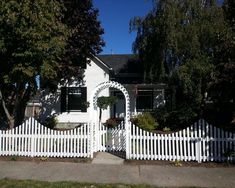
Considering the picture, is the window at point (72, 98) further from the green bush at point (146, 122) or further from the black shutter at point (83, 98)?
the green bush at point (146, 122)

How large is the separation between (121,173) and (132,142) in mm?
1805

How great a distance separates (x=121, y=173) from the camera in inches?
340

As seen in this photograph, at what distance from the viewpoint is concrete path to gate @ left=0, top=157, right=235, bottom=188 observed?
7816 mm

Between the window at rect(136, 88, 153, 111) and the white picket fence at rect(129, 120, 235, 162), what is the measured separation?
13208 millimetres

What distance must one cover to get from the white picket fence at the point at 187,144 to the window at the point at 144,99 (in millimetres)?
13208

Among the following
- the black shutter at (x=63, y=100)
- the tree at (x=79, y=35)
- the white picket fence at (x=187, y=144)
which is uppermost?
the tree at (x=79, y=35)

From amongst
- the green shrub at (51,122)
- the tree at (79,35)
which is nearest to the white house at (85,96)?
the green shrub at (51,122)

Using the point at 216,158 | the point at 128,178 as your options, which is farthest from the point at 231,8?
the point at 128,178

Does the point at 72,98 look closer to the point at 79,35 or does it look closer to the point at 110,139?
the point at 79,35

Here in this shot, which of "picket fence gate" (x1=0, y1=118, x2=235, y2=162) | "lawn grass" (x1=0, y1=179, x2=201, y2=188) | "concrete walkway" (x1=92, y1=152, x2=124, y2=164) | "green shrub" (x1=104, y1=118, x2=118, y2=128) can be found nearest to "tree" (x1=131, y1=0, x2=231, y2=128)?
"green shrub" (x1=104, y1=118, x2=118, y2=128)

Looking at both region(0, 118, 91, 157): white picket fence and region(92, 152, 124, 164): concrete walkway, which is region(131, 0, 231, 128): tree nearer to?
region(92, 152, 124, 164): concrete walkway

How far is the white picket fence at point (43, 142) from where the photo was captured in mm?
10586

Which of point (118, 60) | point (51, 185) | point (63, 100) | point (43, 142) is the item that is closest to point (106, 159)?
point (43, 142)

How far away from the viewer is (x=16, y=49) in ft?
36.0
